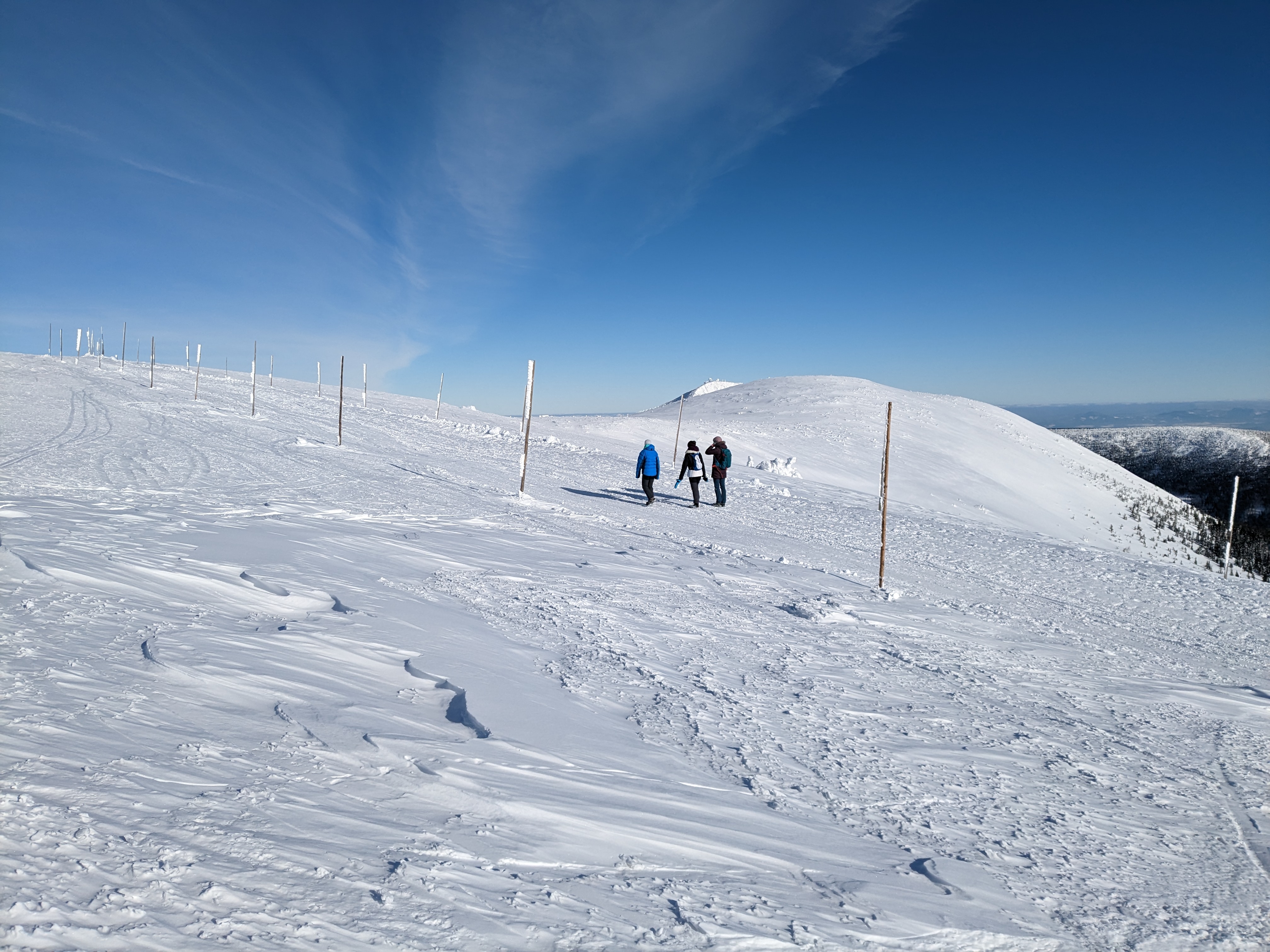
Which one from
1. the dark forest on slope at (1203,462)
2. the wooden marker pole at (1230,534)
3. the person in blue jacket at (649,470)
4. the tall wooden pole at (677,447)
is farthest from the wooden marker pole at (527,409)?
the dark forest on slope at (1203,462)

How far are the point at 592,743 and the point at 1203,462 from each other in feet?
358

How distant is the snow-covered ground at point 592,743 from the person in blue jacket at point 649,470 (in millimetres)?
4930

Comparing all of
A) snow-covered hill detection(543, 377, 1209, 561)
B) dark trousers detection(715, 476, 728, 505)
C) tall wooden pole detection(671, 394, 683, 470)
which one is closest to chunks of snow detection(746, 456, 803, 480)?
snow-covered hill detection(543, 377, 1209, 561)

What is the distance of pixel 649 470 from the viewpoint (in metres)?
16.7

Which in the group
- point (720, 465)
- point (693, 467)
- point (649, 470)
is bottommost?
point (649, 470)

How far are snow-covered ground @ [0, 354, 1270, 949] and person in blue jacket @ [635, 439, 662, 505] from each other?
493 cm

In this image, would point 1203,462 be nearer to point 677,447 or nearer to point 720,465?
point 677,447

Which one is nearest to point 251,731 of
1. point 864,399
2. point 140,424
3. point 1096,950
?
point 1096,950

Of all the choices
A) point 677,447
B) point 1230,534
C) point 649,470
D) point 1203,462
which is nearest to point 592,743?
point 649,470

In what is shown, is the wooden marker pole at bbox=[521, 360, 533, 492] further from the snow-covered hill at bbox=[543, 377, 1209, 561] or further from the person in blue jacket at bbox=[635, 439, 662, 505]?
the snow-covered hill at bbox=[543, 377, 1209, 561]

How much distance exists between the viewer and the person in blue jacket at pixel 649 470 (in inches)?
653

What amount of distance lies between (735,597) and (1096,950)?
587 cm

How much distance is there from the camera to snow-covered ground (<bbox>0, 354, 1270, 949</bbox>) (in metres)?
2.76

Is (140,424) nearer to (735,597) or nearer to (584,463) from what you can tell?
(584,463)
